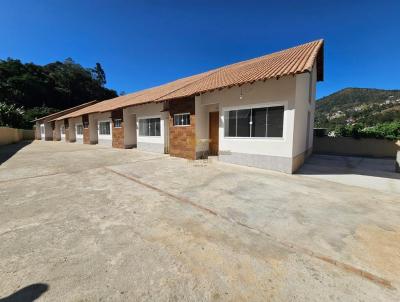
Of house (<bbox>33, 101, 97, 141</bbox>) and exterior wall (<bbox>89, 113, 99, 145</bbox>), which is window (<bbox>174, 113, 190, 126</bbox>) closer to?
exterior wall (<bbox>89, 113, 99, 145</bbox>)

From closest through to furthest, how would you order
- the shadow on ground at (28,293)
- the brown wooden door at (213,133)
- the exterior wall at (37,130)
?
the shadow on ground at (28,293), the brown wooden door at (213,133), the exterior wall at (37,130)

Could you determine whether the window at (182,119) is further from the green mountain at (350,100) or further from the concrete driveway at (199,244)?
the green mountain at (350,100)

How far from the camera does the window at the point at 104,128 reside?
17.5 metres

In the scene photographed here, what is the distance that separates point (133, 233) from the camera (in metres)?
3.03

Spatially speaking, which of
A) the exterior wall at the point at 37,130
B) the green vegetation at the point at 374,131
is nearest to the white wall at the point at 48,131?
the exterior wall at the point at 37,130

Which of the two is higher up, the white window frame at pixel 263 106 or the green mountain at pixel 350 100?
the green mountain at pixel 350 100

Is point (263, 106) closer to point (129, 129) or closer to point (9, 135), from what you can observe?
point (129, 129)

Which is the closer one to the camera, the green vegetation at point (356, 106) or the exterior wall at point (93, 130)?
the exterior wall at point (93, 130)

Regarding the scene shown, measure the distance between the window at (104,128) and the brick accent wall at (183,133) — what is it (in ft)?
30.0

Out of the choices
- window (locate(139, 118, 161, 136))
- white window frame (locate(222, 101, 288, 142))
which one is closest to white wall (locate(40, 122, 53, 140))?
window (locate(139, 118, 161, 136))

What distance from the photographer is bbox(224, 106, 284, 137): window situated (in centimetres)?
742

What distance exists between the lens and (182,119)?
1057 centimetres

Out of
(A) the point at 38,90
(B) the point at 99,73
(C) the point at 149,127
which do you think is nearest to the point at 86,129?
(C) the point at 149,127

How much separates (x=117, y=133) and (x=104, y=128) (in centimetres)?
345
